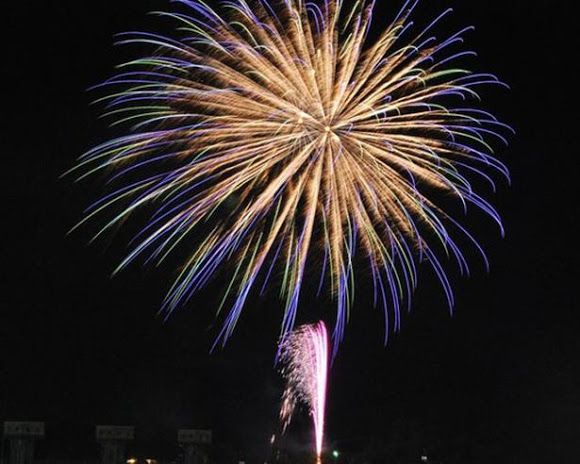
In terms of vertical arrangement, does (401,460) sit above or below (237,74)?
below

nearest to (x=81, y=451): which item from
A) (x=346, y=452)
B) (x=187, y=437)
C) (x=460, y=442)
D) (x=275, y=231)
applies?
(x=187, y=437)

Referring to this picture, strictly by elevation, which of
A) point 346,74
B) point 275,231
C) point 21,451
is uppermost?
point 346,74

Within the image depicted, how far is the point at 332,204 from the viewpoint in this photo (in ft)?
78.6

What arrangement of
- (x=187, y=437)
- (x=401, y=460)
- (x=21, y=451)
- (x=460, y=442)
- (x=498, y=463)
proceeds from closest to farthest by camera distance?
1. (x=21, y=451)
2. (x=187, y=437)
3. (x=498, y=463)
4. (x=460, y=442)
5. (x=401, y=460)

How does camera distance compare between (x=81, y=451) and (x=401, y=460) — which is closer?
(x=81, y=451)

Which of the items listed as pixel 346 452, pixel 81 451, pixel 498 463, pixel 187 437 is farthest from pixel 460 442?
pixel 81 451

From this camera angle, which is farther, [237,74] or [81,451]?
[81,451]

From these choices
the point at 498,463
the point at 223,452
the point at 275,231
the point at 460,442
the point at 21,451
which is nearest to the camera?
the point at 275,231

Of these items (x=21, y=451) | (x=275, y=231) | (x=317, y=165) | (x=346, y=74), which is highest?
(x=346, y=74)

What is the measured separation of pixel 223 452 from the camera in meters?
88.0

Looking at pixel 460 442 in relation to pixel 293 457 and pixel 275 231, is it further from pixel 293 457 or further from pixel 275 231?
pixel 275 231

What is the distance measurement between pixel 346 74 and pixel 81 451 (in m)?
57.3

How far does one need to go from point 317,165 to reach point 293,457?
73.1m

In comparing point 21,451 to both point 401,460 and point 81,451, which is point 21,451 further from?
point 401,460
